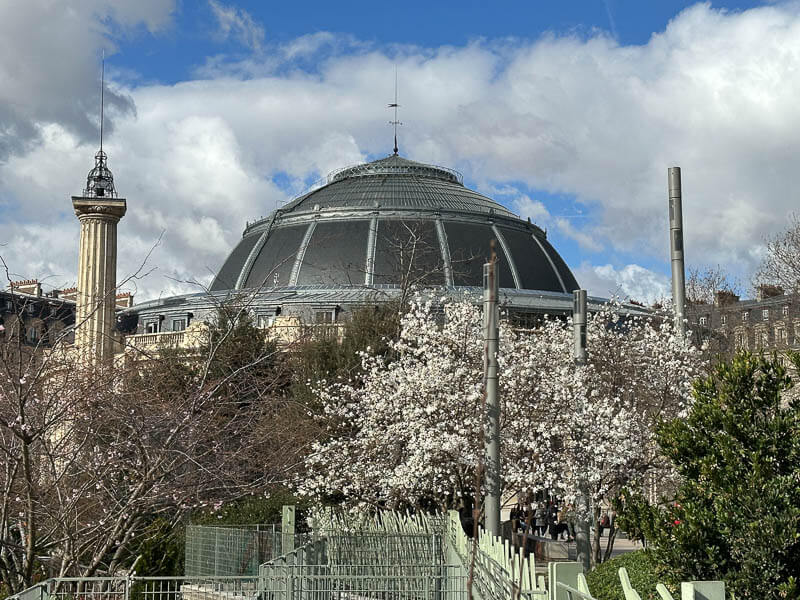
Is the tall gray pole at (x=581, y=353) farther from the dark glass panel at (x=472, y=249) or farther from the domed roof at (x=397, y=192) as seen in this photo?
the domed roof at (x=397, y=192)

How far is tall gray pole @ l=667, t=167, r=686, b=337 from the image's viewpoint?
16.6 metres

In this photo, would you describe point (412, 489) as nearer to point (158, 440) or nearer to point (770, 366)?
point (158, 440)

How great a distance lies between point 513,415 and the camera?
71.1 ft

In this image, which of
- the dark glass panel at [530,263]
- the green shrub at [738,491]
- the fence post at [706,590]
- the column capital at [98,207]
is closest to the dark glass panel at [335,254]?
the dark glass panel at [530,263]

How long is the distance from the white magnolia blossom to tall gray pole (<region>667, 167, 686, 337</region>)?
3371mm

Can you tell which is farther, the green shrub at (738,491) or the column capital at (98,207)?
the column capital at (98,207)

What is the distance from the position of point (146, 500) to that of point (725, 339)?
36.9 metres

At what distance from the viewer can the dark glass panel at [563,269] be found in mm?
58731

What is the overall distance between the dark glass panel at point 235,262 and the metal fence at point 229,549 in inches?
1455

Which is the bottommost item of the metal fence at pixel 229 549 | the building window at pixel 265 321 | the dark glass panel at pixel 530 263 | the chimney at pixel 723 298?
the metal fence at pixel 229 549

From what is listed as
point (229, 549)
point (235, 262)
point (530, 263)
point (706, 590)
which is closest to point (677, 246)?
point (229, 549)

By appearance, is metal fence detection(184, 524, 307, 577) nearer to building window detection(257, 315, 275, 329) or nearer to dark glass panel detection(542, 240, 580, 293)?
building window detection(257, 315, 275, 329)

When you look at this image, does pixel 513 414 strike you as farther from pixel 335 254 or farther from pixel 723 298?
pixel 723 298

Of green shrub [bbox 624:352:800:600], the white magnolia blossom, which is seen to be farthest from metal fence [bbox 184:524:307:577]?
green shrub [bbox 624:352:800:600]
